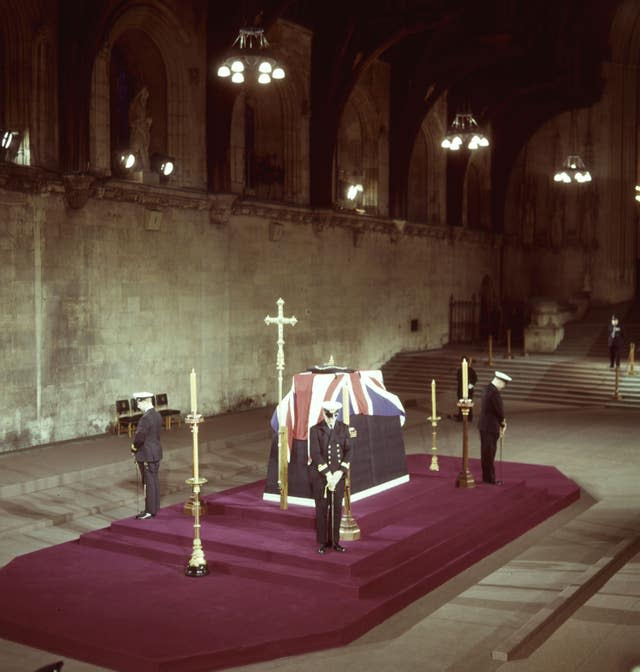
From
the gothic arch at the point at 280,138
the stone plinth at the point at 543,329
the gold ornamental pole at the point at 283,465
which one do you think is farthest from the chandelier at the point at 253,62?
the stone plinth at the point at 543,329

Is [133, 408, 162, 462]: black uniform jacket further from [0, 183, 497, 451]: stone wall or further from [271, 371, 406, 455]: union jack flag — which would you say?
[0, 183, 497, 451]: stone wall

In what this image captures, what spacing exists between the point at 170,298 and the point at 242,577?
10.5 m

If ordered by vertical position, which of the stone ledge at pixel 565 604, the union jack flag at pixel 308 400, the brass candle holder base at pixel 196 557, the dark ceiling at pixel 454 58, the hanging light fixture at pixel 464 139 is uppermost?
the dark ceiling at pixel 454 58

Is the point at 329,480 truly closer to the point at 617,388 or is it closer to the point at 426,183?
the point at 617,388

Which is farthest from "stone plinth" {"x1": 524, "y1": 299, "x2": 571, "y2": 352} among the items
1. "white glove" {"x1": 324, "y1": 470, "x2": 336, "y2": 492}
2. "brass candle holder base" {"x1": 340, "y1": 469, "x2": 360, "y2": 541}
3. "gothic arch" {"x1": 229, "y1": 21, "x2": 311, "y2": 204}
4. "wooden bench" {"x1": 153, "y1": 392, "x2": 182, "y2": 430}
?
"white glove" {"x1": 324, "y1": 470, "x2": 336, "y2": 492}

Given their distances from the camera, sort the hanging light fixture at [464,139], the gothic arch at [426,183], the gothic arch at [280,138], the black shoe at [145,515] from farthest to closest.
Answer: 1. the gothic arch at [426,183]
2. the hanging light fixture at [464,139]
3. the gothic arch at [280,138]
4. the black shoe at [145,515]

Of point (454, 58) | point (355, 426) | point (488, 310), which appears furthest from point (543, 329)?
point (355, 426)

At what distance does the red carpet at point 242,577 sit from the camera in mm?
7684

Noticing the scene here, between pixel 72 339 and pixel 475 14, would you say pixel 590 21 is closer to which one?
pixel 475 14

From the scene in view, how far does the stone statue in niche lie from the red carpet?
880cm

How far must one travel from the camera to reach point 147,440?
11.2 meters

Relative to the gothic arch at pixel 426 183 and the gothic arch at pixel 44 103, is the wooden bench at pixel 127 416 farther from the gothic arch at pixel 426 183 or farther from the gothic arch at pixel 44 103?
the gothic arch at pixel 426 183

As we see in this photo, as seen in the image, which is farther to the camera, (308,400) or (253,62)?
(253,62)

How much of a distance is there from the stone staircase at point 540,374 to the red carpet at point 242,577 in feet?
36.7
